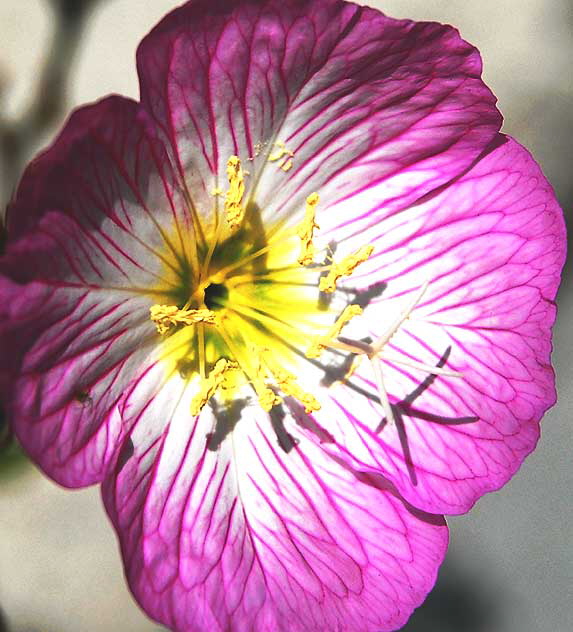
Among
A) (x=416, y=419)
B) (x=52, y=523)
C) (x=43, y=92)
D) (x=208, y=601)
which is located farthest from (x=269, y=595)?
(x=43, y=92)

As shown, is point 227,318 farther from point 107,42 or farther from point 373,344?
point 107,42

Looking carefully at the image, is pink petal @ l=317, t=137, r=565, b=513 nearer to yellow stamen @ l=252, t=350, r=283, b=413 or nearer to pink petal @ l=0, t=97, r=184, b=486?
yellow stamen @ l=252, t=350, r=283, b=413

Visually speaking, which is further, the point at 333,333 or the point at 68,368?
the point at 333,333

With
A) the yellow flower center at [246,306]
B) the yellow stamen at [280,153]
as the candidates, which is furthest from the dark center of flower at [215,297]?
the yellow stamen at [280,153]

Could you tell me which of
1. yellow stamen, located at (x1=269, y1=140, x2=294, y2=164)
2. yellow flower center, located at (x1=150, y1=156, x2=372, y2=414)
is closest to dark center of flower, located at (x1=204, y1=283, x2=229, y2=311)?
yellow flower center, located at (x1=150, y1=156, x2=372, y2=414)

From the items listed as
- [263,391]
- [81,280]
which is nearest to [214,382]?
[263,391]

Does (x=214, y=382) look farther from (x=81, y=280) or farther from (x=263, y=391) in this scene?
(x=81, y=280)

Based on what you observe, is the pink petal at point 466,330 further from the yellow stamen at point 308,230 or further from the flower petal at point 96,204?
the flower petal at point 96,204
